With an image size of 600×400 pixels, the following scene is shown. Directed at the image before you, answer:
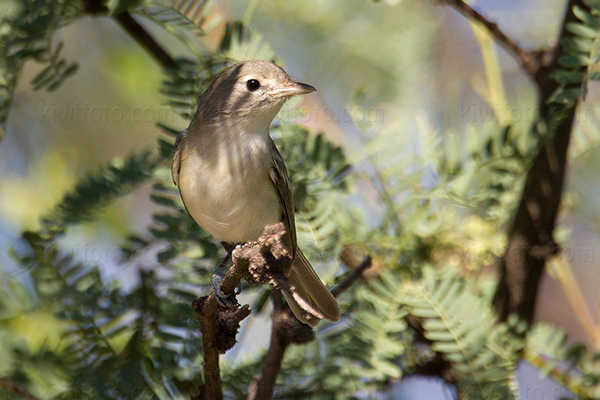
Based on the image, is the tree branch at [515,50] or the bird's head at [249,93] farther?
the tree branch at [515,50]

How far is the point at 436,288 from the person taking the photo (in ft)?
10.3

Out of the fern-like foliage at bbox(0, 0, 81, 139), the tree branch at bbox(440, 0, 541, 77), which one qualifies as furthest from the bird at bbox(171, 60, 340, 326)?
the tree branch at bbox(440, 0, 541, 77)

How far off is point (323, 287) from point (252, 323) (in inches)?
20.0

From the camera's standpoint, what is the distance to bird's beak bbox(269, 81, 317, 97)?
334 centimetres

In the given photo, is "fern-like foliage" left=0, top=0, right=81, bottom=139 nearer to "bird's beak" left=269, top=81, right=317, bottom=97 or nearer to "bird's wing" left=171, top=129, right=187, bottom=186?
"bird's wing" left=171, top=129, right=187, bottom=186

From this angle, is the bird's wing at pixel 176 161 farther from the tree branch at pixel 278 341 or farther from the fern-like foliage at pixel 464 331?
the fern-like foliage at pixel 464 331

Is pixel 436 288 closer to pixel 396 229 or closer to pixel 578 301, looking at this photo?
pixel 396 229

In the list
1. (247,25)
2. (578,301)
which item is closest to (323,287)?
(247,25)

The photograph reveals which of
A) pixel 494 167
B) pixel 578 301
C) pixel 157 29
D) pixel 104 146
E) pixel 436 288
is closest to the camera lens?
pixel 436 288

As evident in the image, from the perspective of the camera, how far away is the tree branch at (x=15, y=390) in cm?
305

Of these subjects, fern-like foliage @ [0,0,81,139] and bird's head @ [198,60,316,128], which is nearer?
fern-like foliage @ [0,0,81,139]

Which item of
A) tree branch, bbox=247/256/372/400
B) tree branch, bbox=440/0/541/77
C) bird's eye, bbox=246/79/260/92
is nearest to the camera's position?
tree branch, bbox=247/256/372/400

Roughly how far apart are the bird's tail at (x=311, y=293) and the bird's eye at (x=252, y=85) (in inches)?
31.6

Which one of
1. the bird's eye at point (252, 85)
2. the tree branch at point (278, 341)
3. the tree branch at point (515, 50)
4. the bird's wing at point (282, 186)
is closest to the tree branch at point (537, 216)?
the tree branch at point (515, 50)
